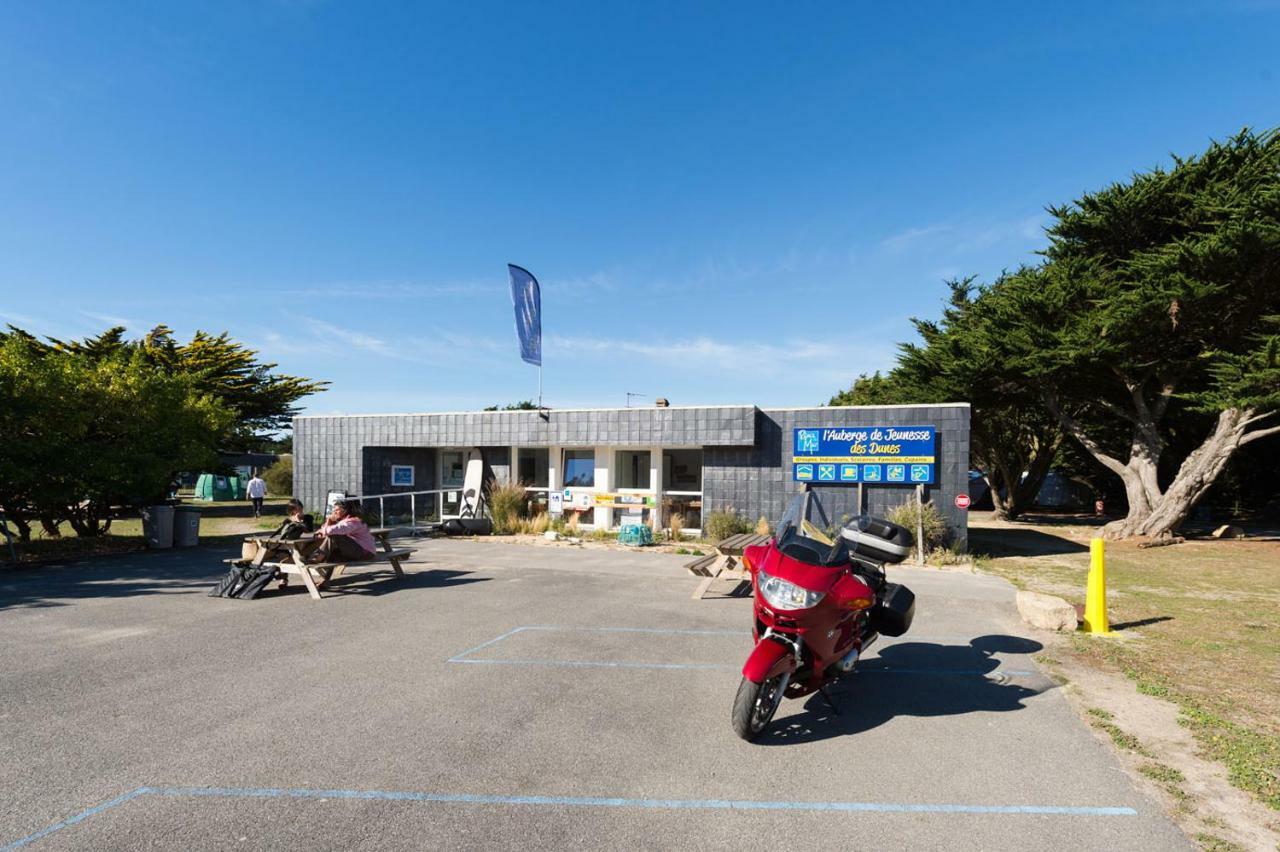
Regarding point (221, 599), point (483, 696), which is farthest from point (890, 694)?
point (221, 599)

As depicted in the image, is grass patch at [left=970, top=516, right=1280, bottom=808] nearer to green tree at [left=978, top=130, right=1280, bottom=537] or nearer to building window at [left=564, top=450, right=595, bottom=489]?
green tree at [left=978, top=130, right=1280, bottom=537]

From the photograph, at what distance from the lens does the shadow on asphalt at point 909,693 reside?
4.55 metres

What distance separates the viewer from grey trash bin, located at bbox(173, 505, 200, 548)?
1345cm

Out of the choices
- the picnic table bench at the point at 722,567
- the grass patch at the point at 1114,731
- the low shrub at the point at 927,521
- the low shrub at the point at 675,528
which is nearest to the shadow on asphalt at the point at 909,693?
the grass patch at the point at 1114,731

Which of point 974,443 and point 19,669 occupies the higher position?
point 974,443

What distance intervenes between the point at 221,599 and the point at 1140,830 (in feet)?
30.5

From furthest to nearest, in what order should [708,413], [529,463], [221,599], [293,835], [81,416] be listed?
[529,463], [708,413], [81,416], [221,599], [293,835]

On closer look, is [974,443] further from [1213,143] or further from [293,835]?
[293,835]

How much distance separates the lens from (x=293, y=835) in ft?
9.82

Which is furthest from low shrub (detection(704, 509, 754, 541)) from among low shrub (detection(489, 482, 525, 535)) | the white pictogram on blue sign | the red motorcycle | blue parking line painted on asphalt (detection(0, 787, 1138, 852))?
blue parking line painted on asphalt (detection(0, 787, 1138, 852))

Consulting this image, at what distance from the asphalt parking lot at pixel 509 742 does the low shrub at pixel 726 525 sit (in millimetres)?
8176

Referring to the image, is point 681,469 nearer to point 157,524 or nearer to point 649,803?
point 157,524

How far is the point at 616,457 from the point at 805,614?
14409 millimetres

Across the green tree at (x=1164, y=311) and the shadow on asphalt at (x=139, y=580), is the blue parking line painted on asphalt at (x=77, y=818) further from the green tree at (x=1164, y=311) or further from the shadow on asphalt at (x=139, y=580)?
the green tree at (x=1164, y=311)
